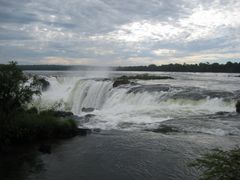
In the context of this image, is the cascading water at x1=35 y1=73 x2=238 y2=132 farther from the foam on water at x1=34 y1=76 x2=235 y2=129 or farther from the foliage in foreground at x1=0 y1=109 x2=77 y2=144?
the foliage in foreground at x1=0 y1=109 x2=77 y2=144

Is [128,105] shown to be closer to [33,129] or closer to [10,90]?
[33,129]

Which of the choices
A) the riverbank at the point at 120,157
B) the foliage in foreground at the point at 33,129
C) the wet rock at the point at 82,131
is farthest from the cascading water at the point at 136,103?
the riverbank at the point at 120,157

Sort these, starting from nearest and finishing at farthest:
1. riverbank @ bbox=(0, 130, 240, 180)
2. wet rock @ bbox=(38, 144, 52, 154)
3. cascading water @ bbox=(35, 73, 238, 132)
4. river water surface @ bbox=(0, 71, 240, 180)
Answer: riverbank @ bbox=(0, 130, 240, 180), river water surface @ bbox=(0, 71, 240, 180), wet rock @ bbox=(38, 144, 52, 154), cascading water @ bbox=(35, 73, 238, 132)

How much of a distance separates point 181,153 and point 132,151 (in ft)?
6.44

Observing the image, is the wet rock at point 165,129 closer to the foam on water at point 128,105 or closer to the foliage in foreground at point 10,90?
the foam on water at point 128,105

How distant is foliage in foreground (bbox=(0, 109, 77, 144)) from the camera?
1270 cm

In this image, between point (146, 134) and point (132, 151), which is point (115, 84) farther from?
point (132, 151)

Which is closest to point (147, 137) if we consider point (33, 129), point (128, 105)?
point (33, 129)

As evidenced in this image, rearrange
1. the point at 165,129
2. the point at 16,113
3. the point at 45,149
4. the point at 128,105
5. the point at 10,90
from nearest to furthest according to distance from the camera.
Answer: the point at 45,149
the point at 10,90
the point at 16,113
the point at 165,129
the point at 128,105

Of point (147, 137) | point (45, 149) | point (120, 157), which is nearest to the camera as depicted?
point (120, 157)

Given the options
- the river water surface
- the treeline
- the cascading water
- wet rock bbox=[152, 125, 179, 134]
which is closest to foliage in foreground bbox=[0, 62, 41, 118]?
the river water surface

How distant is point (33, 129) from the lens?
13.6m

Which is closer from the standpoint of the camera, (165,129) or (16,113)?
(16,113)

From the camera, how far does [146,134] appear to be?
1473 cm
